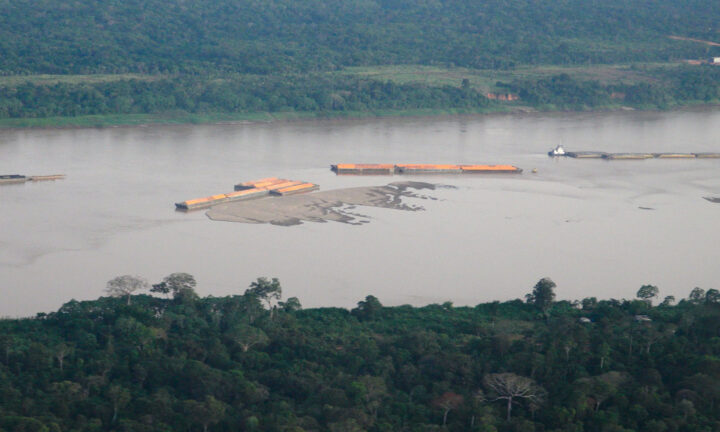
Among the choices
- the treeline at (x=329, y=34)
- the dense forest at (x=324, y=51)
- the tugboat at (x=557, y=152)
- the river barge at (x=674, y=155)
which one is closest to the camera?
the tugboat at (x=557, y=152)

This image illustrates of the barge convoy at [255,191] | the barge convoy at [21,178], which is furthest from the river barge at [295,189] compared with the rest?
the barge convoy at [21,178]

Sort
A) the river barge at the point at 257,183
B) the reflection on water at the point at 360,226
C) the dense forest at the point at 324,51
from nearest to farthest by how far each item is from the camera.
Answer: the reflection on water at the point at 360,226
the river barge at the point at 257,183
the dense forest at the point at 324,51

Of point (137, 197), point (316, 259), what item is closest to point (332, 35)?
point (137, 197)

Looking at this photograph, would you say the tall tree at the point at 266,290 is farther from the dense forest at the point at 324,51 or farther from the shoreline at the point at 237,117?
the dense forest at the point at 324,51

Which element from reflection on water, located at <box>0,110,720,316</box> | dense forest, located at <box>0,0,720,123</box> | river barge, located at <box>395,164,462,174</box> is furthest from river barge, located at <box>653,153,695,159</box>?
dense forest, located at <box>0,0,720,123</box>

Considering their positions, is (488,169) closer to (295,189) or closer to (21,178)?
(295,189)

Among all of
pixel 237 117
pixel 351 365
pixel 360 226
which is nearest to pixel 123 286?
pixel 351 365

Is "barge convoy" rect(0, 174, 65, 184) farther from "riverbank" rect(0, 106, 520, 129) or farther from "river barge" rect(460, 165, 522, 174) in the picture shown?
"river barge" rect(460, 165, 522, 174)
